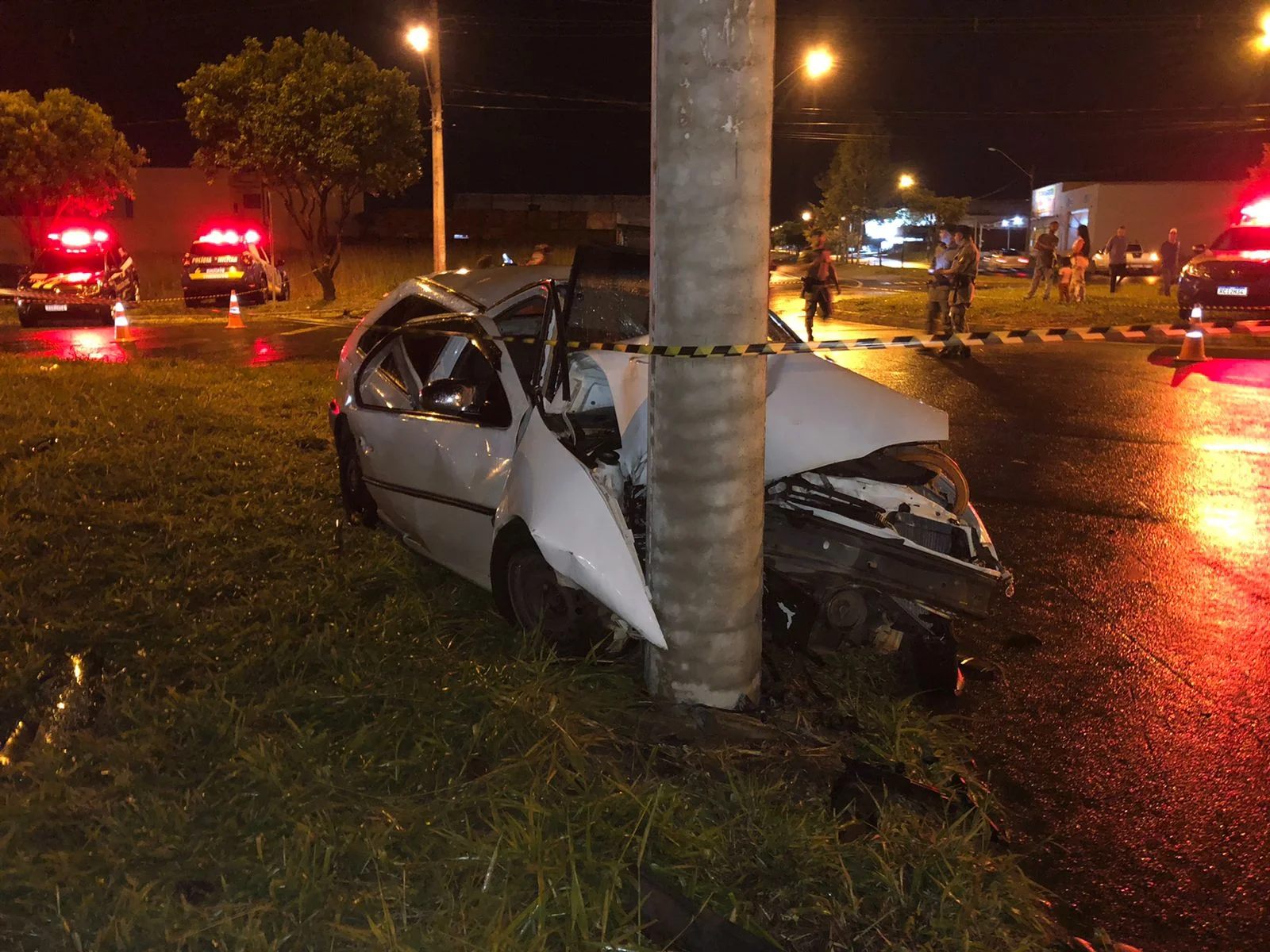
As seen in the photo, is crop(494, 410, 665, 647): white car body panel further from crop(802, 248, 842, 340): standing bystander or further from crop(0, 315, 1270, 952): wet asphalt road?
crop(802, 248, 842, 340): standing bystander

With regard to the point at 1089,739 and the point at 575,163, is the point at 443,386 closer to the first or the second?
the point at 1089,739

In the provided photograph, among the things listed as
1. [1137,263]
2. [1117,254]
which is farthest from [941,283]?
[1137,263]

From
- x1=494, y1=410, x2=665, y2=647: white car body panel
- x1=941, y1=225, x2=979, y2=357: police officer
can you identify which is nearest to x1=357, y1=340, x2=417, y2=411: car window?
x1=494, y1=410, x2=665, y2=647: white car body panel

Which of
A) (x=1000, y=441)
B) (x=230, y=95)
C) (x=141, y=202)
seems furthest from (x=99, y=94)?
(x=1000, y=441)

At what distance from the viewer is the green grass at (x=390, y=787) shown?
2.86 m

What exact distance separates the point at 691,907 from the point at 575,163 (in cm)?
6828

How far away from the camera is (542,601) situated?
4.58m

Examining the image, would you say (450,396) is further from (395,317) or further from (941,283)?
(941,283)

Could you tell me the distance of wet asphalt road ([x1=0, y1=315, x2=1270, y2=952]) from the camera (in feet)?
11.1

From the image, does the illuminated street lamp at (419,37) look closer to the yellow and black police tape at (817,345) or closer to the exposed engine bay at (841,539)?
the yellow and black police tape at (817,345)

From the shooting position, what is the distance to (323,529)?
6180 millimetres

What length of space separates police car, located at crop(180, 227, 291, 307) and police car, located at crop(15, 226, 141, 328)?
123cm

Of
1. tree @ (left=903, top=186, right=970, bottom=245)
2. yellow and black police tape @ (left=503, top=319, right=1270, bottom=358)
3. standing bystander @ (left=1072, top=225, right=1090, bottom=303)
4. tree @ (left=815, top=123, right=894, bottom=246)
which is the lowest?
yellow and black police tape @ (left=503, top=319, right=1270, bottom=358)

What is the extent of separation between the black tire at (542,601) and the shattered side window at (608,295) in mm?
949
